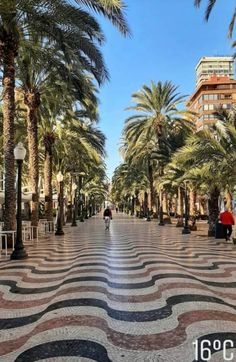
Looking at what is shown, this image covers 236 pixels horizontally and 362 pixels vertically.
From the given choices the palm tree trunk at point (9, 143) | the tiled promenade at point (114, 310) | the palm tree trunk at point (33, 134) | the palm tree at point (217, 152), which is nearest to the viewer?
the tiled promenade at point (114, 310)

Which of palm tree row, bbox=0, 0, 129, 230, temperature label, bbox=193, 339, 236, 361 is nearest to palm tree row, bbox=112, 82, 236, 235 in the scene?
palm tree row, bbox=0, 0, 129, 230

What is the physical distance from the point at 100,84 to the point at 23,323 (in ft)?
39.9

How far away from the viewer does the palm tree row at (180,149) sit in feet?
60.3

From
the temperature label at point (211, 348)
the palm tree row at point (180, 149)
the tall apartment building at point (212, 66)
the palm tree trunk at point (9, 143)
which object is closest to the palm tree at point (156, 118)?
the palm tree row at point (180, 149)

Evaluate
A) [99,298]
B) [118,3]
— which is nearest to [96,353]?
[99,298]

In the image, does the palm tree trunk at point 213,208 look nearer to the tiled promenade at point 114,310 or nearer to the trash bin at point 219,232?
the trash bin at point 219,232

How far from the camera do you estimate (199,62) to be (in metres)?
175

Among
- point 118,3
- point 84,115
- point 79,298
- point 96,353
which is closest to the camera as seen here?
point 96,353

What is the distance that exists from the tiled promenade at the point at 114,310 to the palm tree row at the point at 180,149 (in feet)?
28.6

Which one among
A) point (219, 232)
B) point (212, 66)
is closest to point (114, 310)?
point (219, 232)

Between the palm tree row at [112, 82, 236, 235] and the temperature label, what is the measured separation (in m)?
13.5

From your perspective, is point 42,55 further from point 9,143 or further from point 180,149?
point 180,149

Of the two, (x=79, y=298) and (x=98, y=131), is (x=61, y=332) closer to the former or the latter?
(x=79, y=298)

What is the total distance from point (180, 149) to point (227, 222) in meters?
5.10
